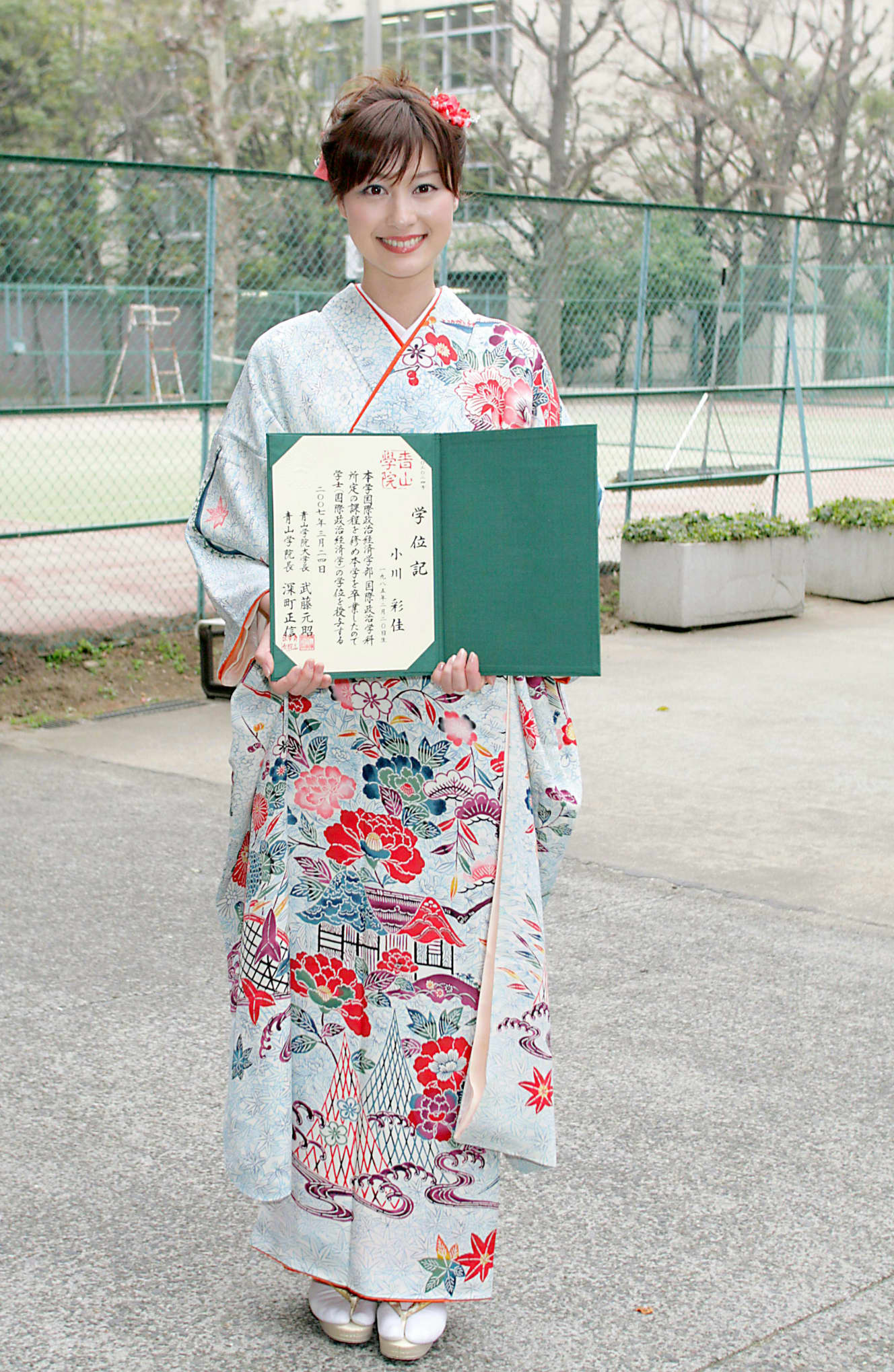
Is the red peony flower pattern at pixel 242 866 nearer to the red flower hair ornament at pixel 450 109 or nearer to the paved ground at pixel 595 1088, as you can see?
the paved ground at pixel 595 1088

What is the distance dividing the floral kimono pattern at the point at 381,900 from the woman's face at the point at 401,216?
0.08 m

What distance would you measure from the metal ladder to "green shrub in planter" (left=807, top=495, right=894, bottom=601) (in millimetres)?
3966

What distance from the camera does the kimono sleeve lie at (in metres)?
2.32

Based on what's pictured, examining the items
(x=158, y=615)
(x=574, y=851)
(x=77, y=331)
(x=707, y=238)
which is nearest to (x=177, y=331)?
(x=77, y=331)

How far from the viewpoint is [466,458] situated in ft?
7.31

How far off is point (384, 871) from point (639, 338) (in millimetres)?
7871

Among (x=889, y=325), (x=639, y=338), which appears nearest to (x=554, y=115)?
(x=889, y=325)

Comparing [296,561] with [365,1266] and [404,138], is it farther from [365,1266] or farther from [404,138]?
[365,1266]

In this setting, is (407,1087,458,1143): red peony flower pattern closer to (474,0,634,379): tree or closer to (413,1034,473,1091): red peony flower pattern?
(413,1034,473,1091): red peony flower pattern

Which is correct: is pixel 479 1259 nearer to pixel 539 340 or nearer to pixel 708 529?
pixel 708 529

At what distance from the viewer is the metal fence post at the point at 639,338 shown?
9.46m

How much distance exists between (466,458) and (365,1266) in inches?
46.9

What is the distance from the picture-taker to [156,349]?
37.6 feet

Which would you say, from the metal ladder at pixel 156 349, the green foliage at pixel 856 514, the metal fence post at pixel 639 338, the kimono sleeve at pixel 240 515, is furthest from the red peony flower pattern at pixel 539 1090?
the green foliage at pixel 856 514
